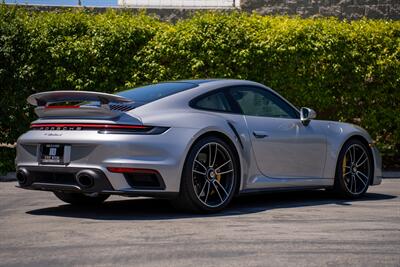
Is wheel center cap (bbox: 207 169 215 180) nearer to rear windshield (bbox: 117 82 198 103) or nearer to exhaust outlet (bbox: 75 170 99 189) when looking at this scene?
rear windshield (bbox: 117 82 198 103)

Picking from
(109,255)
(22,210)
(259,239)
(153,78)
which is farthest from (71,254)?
(153,78)

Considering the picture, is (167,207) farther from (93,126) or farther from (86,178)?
(93,126)

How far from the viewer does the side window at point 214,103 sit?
8016mm

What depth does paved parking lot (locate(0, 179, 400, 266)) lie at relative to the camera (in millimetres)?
5457

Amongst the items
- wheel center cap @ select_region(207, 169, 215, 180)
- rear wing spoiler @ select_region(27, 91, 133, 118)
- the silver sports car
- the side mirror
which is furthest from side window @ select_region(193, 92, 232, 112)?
the side mirror

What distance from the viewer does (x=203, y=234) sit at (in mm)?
6371

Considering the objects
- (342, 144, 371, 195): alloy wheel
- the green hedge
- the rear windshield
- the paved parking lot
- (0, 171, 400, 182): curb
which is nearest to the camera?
the paved parking lot

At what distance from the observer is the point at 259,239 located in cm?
616

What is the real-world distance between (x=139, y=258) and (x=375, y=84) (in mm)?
9663

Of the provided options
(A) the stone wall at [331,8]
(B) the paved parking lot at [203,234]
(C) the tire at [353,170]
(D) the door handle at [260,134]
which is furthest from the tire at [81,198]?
(A) the stone wall at [331,8]

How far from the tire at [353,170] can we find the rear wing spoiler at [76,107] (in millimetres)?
2906

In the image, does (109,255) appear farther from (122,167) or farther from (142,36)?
(142,36)

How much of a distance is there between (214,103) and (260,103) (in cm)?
69

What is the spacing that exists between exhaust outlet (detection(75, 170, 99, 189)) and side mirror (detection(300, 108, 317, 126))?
2729 millimetres
